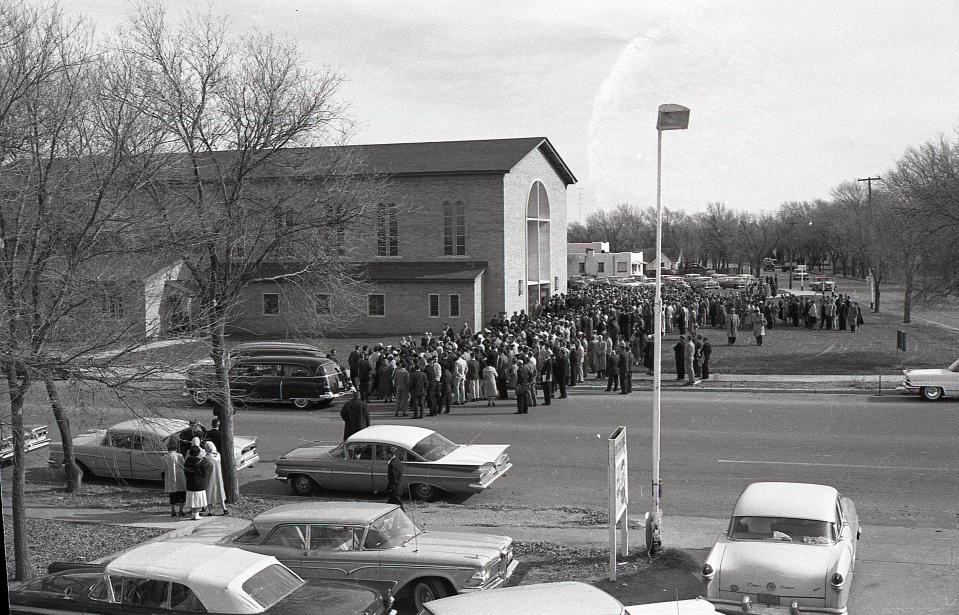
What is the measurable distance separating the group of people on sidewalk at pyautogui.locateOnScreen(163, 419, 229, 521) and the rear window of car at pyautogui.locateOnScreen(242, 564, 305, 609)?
6.47 m

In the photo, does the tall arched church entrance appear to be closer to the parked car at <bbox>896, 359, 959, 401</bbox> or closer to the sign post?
the parked car at <bbox>896, 359, 959, 401</bbox>

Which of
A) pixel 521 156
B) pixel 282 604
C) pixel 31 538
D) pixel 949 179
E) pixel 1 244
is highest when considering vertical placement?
pixel 521 156

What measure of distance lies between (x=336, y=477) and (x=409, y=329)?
95.6 feet

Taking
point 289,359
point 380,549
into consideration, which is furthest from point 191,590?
point 289,359

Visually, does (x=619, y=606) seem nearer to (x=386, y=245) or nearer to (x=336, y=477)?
(x=336, y=477)

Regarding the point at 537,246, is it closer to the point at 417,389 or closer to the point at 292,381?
the point at 292,381

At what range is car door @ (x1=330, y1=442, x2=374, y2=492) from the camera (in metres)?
15.8

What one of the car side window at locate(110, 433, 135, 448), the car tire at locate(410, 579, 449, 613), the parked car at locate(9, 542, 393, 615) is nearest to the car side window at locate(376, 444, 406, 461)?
the car side window at locate(110, 433, 135, 448)

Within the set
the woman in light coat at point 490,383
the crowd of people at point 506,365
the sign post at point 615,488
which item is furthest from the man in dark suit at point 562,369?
the sign post at point 615,488

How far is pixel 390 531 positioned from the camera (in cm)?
1059

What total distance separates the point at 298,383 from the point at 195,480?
1134 cm

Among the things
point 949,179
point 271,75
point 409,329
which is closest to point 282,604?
point 271,75

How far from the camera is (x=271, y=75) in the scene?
16094mm

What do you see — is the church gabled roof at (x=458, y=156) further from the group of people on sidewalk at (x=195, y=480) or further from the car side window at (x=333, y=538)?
the car side window at (x=333, y=538)
